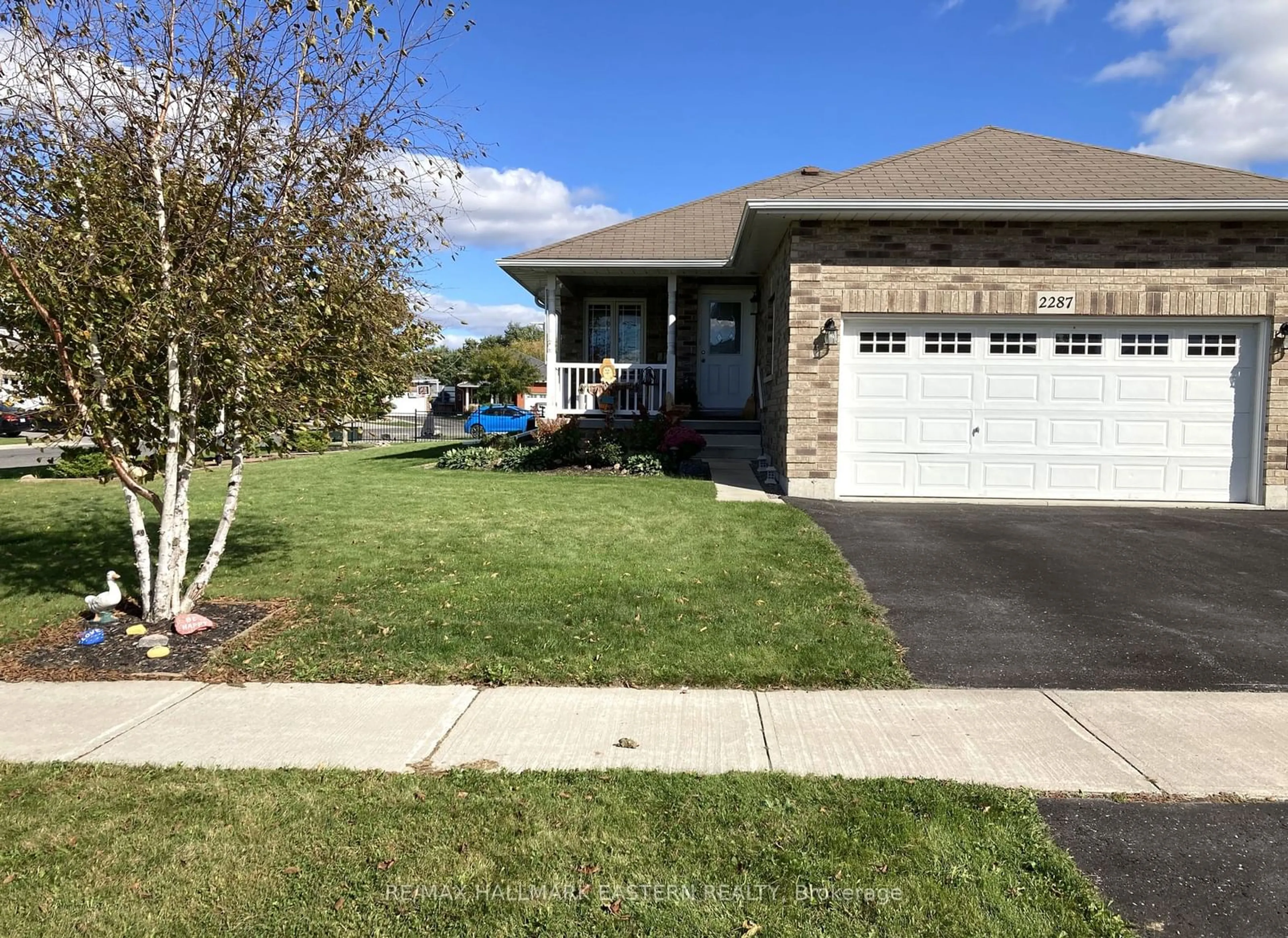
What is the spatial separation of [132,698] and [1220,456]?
12.6 m

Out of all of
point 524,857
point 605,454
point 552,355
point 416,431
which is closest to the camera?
point 524,857

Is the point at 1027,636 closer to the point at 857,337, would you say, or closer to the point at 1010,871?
the point at 1010,871

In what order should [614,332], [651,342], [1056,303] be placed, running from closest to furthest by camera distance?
1. [1056,303]
2. [651,342]
3. [614,332]

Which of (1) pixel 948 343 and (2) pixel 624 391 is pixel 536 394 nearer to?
(2) pixel 624 391

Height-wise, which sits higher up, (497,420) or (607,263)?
(607,263)

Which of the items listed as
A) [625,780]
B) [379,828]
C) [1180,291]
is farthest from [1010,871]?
[1180,291]

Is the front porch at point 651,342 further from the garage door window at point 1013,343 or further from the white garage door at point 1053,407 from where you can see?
the garage door window at point 1013,343

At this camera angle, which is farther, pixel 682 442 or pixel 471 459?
pixel 471 459

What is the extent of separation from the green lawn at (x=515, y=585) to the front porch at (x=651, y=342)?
14.4 ft

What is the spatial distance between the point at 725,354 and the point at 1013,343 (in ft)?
23.8

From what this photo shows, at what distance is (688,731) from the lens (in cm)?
414

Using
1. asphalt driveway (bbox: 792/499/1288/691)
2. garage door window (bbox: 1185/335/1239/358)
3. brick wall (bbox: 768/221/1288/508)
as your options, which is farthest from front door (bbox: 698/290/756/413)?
garage door window (bbox: 1185/335/1239/358)

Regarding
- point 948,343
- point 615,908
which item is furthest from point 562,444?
point 615,908

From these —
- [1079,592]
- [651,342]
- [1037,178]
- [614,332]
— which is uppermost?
[1037,178]
